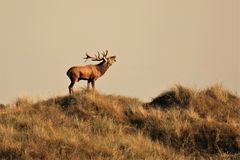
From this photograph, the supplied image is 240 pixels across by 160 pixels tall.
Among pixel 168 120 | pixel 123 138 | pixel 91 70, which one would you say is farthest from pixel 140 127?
pixel 91 70

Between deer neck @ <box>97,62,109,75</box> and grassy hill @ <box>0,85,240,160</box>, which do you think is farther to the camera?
deer neck @ <box>97,62,109,75</box>

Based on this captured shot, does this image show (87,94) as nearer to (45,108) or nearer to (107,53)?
(45,108)

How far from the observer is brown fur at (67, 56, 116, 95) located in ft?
67.2

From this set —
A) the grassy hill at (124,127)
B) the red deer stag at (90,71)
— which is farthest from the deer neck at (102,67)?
the grassy hill at (124,127)

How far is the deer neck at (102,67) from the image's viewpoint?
70.9 ft

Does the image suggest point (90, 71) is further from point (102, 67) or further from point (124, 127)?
point (124, 127)

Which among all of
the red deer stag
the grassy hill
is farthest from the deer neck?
the grassy hill

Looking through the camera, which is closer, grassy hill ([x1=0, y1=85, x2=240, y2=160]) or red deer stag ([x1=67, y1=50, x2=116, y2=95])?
grassy hill ([x1=0, y1=85, x2=240, y2=160])

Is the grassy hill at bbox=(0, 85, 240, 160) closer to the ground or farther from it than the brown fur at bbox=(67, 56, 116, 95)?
closer to the ground

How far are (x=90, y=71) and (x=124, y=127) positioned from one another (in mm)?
4621

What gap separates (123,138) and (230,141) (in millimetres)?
3276

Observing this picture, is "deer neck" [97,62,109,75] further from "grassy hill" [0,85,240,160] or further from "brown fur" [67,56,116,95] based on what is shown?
"grassy hill" [0,85,240,160]

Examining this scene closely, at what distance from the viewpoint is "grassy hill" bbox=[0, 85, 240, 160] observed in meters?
13.0

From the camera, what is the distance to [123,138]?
1473 cm
